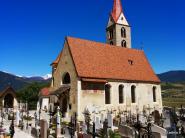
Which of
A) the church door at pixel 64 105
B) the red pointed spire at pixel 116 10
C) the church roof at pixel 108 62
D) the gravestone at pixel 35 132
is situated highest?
the red pointed spire at pixel 116 10

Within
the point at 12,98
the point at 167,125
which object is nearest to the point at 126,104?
the point at 167,125

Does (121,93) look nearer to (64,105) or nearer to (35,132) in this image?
(64,105)

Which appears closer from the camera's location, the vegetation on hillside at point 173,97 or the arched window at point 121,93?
the arched window at point 121,93

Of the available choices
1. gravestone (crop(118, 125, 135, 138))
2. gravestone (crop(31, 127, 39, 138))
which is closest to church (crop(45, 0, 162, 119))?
gravestone (crop(31, 127, 39, 138))

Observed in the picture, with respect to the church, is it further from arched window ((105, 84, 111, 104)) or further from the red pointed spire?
the red pointed spire

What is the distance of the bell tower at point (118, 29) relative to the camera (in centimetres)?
4684

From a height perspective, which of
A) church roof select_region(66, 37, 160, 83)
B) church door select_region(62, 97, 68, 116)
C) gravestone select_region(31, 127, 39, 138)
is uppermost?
church roof select_region(66, 37, 160, 83)

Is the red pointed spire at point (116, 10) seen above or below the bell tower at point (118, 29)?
above

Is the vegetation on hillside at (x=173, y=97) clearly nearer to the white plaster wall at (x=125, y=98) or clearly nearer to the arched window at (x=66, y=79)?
the white plaster wall at (x=125, y=98)

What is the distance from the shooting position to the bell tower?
46.8 meters

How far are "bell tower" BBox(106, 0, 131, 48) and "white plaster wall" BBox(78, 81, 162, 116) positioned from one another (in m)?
13.6

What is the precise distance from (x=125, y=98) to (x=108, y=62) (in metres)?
5.14

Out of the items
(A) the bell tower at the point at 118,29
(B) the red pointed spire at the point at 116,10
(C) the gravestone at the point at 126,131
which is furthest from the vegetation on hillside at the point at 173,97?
(C) the gravestone at the point at 126,131

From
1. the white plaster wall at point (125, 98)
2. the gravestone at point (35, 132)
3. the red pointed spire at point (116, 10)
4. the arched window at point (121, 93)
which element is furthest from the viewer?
the red pointed spire at point (116, 10)
